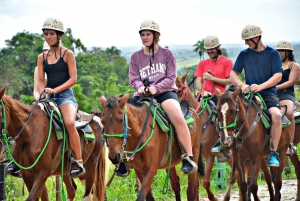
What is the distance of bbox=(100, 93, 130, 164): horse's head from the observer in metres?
7.15

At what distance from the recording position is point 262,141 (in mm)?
9984

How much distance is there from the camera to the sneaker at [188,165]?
28.7 feet

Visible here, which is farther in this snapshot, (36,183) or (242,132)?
(242,132)

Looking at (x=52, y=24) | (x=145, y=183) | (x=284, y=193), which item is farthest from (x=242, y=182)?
(x=52, y=24)

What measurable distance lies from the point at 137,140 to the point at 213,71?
3.99 metres

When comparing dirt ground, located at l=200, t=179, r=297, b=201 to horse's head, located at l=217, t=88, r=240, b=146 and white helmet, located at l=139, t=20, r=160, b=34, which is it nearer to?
horse's head, located at l=217, t=88, r=240, b=146

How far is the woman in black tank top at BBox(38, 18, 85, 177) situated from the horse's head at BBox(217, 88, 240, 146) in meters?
2.15

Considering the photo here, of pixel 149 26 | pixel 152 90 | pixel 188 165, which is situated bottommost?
pixel 188 165

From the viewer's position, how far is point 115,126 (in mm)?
7234


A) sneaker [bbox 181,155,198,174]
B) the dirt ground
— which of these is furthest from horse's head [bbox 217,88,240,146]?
the dirt ground

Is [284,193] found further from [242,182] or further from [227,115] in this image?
[227,115]

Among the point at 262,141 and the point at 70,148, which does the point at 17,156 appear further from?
the point at 262,141

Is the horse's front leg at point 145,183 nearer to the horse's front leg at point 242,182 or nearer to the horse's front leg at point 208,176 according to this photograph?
the horse's front leg at point 242,182

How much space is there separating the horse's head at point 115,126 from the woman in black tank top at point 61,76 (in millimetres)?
1328
